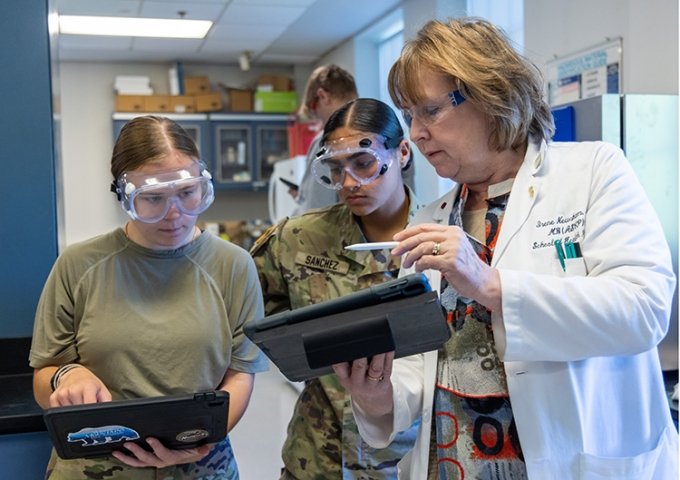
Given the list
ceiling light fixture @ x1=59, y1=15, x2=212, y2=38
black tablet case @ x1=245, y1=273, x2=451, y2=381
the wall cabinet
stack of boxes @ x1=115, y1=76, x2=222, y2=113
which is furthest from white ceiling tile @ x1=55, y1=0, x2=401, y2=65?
black tablet case @ x1=245, y1=273, x2=451, y2=381

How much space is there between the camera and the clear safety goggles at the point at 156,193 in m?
1.44

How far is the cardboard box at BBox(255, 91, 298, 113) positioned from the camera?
24.8 ft

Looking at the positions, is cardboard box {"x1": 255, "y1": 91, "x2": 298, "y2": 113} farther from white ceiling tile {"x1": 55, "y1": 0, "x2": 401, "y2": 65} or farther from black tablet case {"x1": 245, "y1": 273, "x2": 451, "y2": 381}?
black tablet case {"x1": 245, "y1": 273, "x2": 451, "y2": 381}

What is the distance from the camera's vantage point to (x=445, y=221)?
1350 millimetres

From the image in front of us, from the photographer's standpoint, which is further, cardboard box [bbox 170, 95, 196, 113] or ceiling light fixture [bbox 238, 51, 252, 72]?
cardboard box [bbox 170, 95, 196, 113]

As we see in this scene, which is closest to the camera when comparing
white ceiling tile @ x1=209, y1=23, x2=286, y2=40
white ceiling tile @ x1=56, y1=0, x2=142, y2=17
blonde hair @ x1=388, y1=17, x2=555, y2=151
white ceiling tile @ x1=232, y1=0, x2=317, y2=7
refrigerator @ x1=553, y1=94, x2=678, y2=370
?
blonde hair @ x1=388, y1=17, x2=555, y2=151

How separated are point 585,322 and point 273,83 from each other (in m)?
6.95

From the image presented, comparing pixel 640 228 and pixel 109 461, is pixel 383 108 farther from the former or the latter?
pixel 109 461

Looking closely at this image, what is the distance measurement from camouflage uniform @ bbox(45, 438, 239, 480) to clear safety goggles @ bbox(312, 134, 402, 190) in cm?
70

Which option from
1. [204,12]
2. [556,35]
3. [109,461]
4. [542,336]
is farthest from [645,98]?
[204,12]

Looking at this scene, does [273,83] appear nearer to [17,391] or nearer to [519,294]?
[17,391]

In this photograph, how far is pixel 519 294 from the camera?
1.06 meters

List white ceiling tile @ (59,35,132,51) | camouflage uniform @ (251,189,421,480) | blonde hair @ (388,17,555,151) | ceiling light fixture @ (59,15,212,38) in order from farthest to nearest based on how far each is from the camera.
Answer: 1. white ceiling tile @ (59,35,132,51)
2. ceiling light fixture @ (59,15,212,38)
3. camouflage uniform @ (251,189,421,480)
4. blonde hair @ (388,17,555,151)

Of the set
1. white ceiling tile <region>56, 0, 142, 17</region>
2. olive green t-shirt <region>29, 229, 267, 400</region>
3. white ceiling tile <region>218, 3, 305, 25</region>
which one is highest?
white ceiling tile <region>218, 3, 305, 25</region>
